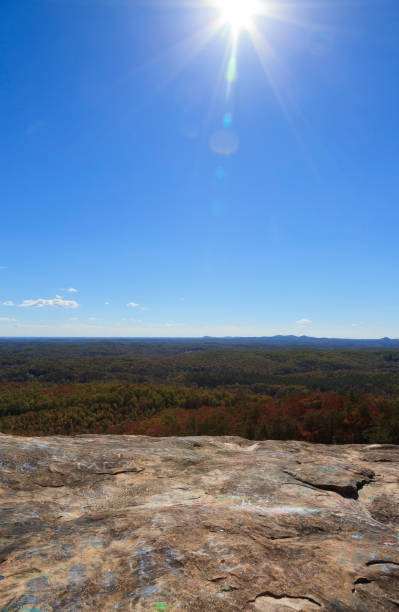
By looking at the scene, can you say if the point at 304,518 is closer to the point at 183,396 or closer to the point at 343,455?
the point at 343,455

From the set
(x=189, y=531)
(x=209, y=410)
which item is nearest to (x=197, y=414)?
(x=209, y=410)

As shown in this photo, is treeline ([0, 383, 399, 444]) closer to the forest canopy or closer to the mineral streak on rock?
the forest canopy

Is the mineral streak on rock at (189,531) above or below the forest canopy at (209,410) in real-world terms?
above

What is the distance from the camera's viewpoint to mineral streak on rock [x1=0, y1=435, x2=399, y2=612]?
13.3ft

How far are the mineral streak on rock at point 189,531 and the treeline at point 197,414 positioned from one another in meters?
36.3

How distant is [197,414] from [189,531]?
6434 cm

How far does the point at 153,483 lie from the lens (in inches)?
342

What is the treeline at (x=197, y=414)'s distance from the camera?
44250mm

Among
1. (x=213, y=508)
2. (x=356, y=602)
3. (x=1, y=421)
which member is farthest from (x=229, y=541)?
(x=1, y=421)

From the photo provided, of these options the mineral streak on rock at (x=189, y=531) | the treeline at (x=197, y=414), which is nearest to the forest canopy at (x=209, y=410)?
the treeline at (x=197, y=414)

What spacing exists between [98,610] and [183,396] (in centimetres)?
10719

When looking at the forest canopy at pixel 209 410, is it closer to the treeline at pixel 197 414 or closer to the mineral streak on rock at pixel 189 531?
the treeline at pixel 197 414

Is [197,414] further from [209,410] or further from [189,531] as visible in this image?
[189,531]

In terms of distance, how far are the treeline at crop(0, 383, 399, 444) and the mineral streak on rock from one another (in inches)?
1431
